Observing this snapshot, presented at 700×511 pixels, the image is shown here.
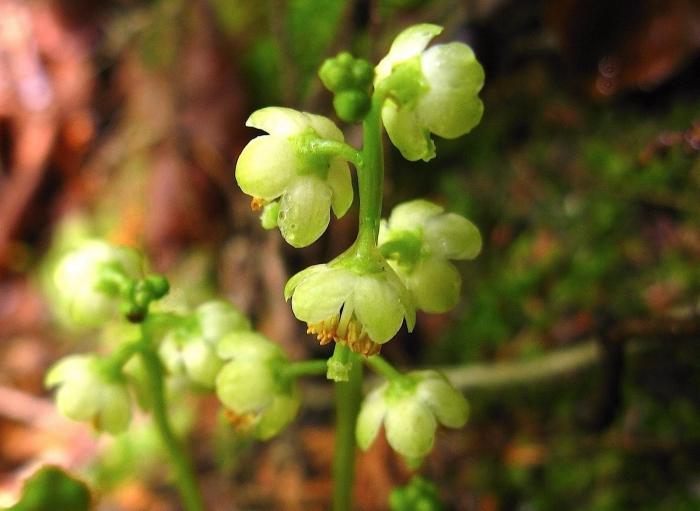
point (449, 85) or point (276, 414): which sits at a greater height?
point (449, 85)

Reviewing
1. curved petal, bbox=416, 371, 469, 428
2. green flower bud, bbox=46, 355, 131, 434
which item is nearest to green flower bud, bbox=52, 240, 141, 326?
green flower bud, bbox=46, 355, 131, 434

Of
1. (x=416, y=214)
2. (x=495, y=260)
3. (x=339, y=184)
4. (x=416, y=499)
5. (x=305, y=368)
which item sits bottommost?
(x=495, y=260)

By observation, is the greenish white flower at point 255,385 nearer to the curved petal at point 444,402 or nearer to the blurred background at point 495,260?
the curved petal at point 444,402

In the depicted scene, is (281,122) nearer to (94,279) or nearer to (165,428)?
(94,279)

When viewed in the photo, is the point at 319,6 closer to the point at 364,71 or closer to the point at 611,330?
the point at 611,330

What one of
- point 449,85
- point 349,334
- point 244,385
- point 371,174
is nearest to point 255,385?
point 244,385

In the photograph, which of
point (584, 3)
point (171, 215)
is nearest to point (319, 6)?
point (584, 3)

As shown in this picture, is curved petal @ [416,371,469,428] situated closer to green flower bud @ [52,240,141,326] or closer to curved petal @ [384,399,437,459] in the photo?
curved petal @ [384,399,437,459]
